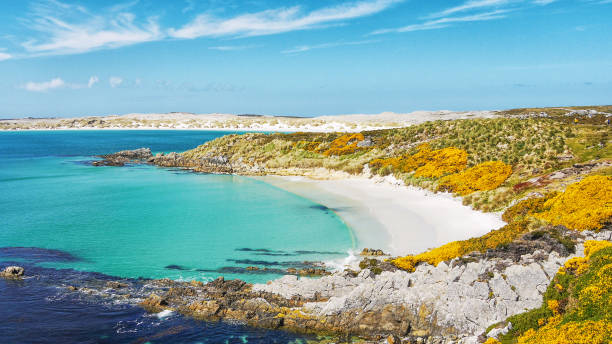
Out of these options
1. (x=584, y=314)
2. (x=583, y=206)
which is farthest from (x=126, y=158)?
(x=584, y=314)

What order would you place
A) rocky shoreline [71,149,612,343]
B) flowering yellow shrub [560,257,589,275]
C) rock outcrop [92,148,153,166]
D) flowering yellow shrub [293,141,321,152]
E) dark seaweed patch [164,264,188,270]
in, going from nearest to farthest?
flowering yellow shrub [560,257,589,275]
rocky shoreline [71,149,612,343]
dark seaweed patch [164,264,188,270]
flowering yellow shrub [293,141,321,152]
rock outcrop [92,148,153,166]

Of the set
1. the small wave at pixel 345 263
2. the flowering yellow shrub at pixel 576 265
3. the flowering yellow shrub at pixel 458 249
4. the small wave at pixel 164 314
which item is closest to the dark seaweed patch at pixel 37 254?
the small wave at pixel 164 314

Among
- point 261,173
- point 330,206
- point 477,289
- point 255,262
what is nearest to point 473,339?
point 477,289

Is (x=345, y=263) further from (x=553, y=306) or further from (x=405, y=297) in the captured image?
(x=553, y=306)

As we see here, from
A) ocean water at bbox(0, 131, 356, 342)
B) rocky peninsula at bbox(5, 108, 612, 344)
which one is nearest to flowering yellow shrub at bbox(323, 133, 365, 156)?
ocean water at bbox(0, 131, 356, 342)

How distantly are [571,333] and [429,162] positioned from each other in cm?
2731

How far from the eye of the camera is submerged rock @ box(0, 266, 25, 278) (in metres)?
16.2

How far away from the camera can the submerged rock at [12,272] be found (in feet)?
53.1

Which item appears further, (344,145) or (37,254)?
(344,145)

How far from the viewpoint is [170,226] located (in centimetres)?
2411

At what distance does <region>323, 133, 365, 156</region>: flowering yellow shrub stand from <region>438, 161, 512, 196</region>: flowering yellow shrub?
58.3ft

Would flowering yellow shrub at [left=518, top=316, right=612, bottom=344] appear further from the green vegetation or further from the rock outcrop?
the rock outcrop

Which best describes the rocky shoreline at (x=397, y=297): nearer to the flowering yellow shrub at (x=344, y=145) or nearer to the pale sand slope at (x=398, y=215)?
the pale sand slope at (x=398, y=215)

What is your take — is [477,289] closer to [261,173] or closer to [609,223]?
[609,223]
